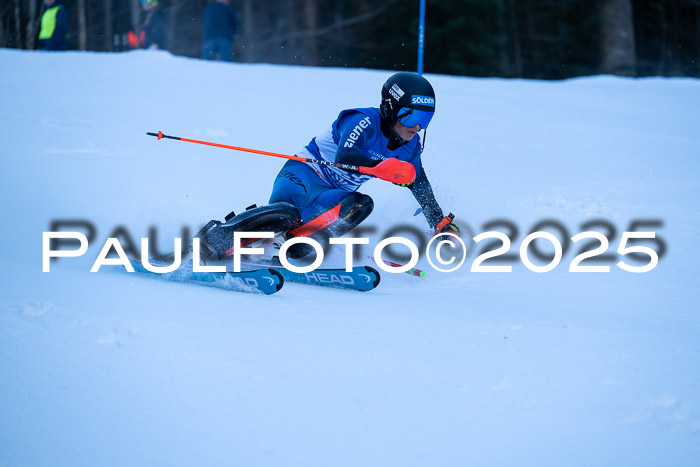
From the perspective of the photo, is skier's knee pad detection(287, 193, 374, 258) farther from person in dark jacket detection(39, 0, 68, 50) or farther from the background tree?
the background tree

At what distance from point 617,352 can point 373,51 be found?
19590 mm

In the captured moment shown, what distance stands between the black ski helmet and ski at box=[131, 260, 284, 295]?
3.97ft

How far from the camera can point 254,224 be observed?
4020mm

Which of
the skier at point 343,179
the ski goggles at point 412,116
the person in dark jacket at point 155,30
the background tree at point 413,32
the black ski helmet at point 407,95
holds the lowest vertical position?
the skier at point 343,179

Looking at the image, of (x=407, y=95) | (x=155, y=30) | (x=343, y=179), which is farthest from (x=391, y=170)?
(x=155, y=30)

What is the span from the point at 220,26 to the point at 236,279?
25.8 feet

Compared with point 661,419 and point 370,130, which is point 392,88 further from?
point 661,419

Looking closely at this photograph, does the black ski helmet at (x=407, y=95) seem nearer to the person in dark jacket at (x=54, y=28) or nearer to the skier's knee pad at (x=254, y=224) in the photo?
the skier's knee pad at (x=254, y=224)

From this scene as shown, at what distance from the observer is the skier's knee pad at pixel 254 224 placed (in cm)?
401

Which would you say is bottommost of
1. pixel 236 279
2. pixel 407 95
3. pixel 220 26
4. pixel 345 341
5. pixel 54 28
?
pixel 345 341

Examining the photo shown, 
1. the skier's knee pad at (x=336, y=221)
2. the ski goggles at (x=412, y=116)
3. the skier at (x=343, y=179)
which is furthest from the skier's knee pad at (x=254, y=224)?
the ski goggles at (x=412, y=116)

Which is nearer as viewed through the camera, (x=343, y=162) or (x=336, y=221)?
(x=343, y=162)

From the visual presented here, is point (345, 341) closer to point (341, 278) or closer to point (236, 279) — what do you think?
point (236, 279)

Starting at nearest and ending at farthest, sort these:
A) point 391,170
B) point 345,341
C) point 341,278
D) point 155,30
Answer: point 345,341 < point 391,170 < point 341,278 < point 155,30
